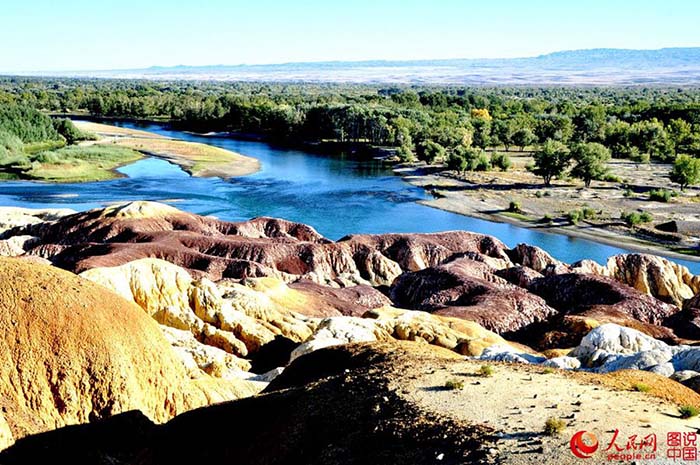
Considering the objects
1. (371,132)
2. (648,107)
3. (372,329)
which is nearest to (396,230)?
(372,329)

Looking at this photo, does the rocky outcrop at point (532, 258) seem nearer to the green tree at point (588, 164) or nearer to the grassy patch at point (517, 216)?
the grassy patch at point (517, 216)

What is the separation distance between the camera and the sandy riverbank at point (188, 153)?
116375 millimetres

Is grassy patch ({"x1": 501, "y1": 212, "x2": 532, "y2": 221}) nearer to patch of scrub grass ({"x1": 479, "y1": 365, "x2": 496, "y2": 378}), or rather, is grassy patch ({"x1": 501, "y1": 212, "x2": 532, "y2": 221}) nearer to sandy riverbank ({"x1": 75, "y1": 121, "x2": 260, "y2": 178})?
sandy riverbank ({"x1": 75, "y1": 121, "x2": 260, "y2": 178})

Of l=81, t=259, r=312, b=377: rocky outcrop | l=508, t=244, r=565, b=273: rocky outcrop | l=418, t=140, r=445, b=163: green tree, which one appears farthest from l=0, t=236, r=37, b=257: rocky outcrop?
l=418, t=140, r=445, b=163: green tree

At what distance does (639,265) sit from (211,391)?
41.4 meters

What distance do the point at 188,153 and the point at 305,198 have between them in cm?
4294

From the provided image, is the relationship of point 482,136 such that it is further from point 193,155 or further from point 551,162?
point 193,155

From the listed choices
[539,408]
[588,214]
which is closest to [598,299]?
[539,408]

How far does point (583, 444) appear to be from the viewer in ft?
42.9

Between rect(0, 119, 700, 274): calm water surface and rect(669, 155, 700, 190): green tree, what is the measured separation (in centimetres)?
3251

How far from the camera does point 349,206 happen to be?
9231cm

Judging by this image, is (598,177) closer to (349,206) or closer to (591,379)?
(349,206)

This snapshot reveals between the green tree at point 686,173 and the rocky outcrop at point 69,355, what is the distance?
95.5 m

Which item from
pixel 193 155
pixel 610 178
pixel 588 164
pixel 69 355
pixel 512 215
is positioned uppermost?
pixel 69 355
